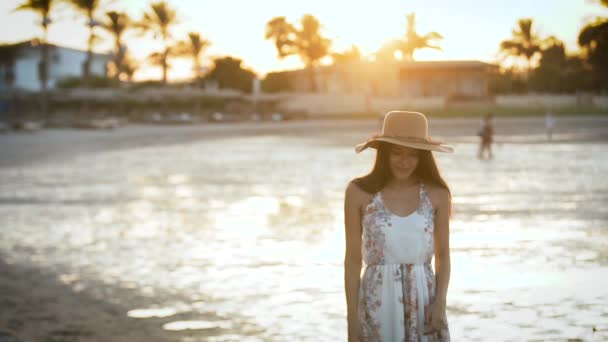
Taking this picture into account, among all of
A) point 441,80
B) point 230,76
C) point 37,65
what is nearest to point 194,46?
point 230,76

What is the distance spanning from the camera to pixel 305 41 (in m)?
74.0

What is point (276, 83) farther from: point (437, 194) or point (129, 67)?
point (437, 194)

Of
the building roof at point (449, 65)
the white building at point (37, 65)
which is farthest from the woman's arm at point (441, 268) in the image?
the building roof at point (449, 65)

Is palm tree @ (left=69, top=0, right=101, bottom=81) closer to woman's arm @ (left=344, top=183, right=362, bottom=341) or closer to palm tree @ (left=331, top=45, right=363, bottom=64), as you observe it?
palm tree @ (left=331, top=45, right=363, bottom=64)

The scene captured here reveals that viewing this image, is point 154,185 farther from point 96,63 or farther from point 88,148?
point 96,63

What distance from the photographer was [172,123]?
56312mm

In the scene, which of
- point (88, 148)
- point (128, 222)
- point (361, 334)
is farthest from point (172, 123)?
point (361, 334)

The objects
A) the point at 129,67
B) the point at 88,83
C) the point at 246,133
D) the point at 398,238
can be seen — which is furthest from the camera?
the point at 129,67

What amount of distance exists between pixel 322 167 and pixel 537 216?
465 inches

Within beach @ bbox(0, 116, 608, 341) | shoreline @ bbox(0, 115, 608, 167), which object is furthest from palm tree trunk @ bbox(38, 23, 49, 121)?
beach @ bbox(0, 116, 608, 341)

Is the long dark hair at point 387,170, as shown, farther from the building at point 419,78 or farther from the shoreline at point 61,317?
the building at point 419,78

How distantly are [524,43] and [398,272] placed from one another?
82086 mm

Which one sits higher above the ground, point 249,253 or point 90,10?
point 90,10

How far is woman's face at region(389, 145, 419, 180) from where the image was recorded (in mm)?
3389
